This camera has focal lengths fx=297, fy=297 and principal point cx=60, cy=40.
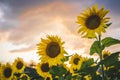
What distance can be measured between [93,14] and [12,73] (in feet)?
20.5

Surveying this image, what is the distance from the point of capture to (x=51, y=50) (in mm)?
6629

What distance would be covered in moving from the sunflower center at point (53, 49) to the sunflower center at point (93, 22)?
3.21 feet

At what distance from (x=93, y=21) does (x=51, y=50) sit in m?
1.40

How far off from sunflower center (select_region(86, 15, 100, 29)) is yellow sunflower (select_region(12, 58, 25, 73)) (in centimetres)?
645

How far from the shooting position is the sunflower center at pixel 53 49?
6.36m

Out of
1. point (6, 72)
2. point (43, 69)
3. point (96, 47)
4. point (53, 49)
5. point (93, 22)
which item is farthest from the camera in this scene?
point (6, 72)

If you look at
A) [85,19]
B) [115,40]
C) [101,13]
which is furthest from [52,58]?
[115,40]

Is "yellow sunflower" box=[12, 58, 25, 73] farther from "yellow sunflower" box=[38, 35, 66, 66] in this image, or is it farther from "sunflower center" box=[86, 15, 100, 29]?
"sunflower center" box=[86, 15, 100, 29]

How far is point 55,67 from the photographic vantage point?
245 inches

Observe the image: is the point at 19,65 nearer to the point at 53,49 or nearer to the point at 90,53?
the point at 53,49

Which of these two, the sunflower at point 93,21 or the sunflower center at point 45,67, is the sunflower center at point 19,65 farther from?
the sunflower at point 93,21

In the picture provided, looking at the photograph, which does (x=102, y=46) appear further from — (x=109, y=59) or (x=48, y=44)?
(x=48, y=44)

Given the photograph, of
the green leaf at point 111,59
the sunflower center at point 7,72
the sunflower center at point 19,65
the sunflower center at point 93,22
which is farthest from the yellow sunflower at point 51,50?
the sunflower center at point 19,65

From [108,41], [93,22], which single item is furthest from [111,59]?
[93,22]
